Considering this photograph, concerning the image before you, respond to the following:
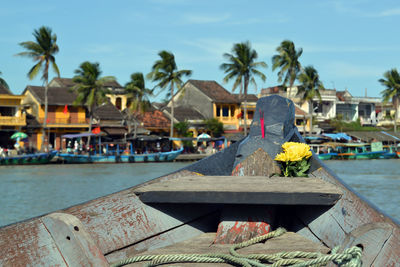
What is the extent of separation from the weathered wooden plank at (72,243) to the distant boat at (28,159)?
33933 mm

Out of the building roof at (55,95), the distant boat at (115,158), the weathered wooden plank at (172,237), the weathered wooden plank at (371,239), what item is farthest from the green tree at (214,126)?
the weathered wooden plank at (371,239)

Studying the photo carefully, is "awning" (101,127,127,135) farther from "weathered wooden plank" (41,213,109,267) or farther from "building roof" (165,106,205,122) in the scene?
"weathered wooden plank" (41,213,109,267)

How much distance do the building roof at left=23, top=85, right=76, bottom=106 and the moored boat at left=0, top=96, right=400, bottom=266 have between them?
4151 centimetres

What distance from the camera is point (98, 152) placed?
4153 cm

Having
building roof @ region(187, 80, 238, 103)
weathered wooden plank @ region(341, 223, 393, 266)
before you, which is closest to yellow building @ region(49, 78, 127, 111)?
building roof @ region(187, 80, 238, 103)

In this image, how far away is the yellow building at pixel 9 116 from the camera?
39.2m

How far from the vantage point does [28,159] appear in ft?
115

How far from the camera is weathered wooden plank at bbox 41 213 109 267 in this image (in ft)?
8.54

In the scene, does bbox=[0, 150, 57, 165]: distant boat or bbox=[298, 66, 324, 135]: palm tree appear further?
bbox=[298, 66, 324, 135]: palm tree

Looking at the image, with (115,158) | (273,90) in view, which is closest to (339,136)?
(273,90)

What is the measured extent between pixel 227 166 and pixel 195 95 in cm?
4574

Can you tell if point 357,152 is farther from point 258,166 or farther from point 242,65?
point 258,166

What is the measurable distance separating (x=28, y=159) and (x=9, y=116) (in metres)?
6.74

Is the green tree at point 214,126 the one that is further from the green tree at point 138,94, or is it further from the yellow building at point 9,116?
the yellow building at point 9,116
